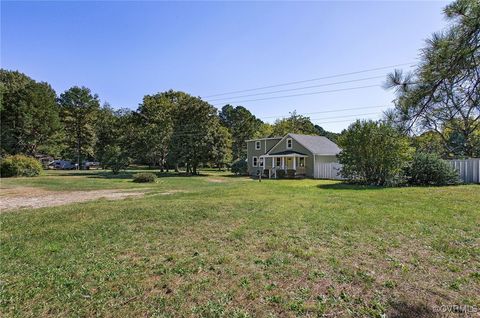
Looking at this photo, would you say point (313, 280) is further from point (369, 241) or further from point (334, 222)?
point (334, 222)

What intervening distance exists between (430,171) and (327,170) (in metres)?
9.63

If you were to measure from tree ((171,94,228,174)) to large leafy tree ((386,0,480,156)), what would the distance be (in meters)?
26.6

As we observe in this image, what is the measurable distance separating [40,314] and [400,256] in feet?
15.4

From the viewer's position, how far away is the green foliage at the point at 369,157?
1410 cm

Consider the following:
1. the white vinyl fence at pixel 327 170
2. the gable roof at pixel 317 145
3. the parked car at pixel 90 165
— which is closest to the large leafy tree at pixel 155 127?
the gable roof at pixel 317 145

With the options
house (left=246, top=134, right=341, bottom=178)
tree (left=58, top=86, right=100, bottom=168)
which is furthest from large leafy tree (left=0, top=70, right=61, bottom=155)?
house (left=246, top=134, right=341, bottom=178)

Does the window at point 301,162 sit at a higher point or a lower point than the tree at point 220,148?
lower

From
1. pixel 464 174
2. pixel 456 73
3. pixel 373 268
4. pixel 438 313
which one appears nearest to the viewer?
pixel 438 313

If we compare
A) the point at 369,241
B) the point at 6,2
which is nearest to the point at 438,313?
the point at 369,241

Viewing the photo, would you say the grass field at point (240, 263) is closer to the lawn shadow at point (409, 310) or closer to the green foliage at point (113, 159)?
the lawn shadow at point (409, 310)

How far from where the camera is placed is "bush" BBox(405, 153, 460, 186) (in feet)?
44.2

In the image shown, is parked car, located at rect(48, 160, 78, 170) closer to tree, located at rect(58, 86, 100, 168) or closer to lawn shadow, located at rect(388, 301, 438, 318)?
tree, located at rect(58, 86, 100, 168)

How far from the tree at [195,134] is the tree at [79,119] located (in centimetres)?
1675

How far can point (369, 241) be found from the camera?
16.0 feet
